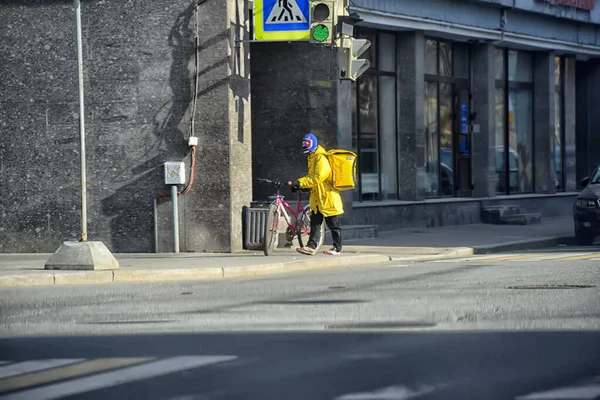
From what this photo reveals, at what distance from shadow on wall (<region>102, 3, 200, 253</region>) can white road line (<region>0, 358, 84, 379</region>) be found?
36.6ft

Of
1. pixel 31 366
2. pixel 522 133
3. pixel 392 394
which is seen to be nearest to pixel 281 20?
pixel 31 366

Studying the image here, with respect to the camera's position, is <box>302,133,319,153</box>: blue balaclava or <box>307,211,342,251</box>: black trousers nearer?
<box>302,133,319,153</box>: blue balaclava

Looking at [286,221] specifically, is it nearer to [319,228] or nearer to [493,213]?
[319,228]

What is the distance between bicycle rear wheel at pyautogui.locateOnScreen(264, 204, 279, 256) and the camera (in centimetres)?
1786

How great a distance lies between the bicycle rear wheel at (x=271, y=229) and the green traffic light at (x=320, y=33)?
2889 mm

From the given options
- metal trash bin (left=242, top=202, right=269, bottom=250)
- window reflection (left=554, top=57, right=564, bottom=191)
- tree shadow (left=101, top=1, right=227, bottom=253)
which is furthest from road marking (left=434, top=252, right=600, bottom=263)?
window reflection (left=554, top=57, right=564, bottom=191)

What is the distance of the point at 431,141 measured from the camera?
2709 centimetres

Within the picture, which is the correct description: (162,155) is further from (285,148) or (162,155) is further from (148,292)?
(148,292)

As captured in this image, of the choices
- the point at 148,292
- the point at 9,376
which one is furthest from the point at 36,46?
the point at 9,376

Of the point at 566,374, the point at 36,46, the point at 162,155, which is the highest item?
the point at 36,46

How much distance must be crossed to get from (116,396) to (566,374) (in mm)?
2689

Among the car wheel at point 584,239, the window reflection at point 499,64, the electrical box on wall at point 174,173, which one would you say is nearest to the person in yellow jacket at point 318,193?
the electrical box on wall at point 174,173

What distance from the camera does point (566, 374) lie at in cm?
707

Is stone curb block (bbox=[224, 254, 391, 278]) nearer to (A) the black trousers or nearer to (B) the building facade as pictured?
(A) the black trousers
